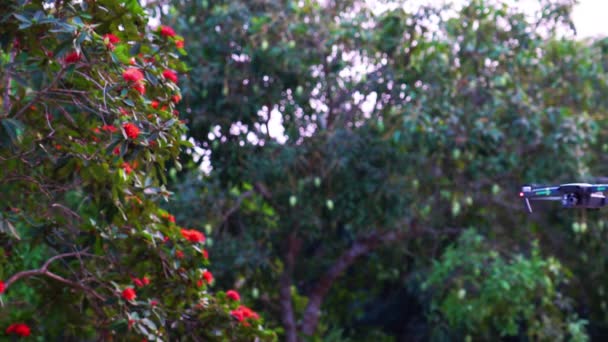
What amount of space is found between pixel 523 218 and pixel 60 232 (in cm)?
663

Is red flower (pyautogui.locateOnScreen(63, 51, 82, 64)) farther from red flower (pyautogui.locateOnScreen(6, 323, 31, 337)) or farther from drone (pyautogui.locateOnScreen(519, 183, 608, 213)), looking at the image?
drone (pyautogui.locateOnScreen(519, 183, 608, 213))

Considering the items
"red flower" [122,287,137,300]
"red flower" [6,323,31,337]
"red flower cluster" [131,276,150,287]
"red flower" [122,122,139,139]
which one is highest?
"red flower" [122,122,139,139]

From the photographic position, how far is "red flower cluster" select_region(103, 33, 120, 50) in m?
4.28

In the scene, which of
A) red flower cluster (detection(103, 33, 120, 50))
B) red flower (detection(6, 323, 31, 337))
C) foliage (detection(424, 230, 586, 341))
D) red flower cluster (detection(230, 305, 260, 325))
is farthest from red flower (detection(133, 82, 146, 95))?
foliage (detection(424, 230, 586, 341))

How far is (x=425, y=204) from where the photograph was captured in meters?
9.60

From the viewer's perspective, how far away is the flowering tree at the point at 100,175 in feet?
14.4

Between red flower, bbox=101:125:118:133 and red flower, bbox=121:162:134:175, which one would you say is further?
red flower, bbox=121:162:134:175

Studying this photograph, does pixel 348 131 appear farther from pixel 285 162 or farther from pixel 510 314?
pixel 510 314

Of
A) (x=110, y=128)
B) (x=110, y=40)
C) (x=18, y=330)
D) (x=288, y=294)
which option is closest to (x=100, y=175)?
(x=110, y=128)

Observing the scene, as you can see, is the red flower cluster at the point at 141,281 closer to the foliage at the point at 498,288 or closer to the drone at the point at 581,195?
the drone at the point at 581,195

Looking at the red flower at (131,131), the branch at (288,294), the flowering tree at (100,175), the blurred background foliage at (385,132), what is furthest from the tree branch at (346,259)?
the red flower at (131,131)

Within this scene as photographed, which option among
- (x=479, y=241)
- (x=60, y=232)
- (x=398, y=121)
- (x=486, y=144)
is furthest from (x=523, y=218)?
(x=60, y=232)

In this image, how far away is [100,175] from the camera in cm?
445

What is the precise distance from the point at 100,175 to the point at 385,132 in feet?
15.5
